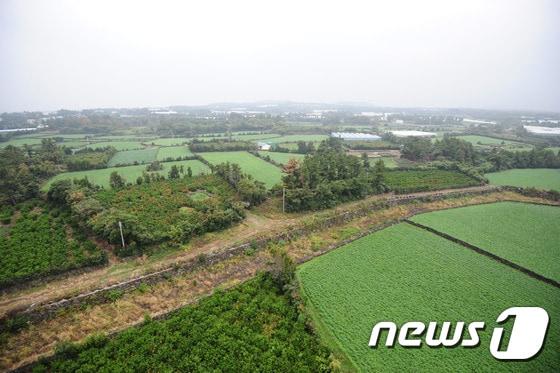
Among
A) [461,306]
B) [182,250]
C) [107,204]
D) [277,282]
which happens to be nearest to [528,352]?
[461,306]

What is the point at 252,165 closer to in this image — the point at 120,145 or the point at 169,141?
the point at 169,141

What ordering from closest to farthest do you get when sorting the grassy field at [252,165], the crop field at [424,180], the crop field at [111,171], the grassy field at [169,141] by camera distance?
the crop field at [424,180] < the crop field at [111,171] < the grassy field at [252,165] < the grassy field at [169,141]

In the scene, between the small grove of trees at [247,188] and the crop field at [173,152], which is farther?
the crop field at [173,152]

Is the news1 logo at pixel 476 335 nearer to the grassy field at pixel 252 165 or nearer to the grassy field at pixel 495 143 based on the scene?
the grassy field at pixel 252 165

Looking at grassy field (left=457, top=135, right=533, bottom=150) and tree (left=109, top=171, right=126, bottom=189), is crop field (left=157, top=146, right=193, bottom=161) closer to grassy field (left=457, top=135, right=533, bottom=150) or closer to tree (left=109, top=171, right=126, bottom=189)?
tree (left=109, top=171, right=126, bottom=189)

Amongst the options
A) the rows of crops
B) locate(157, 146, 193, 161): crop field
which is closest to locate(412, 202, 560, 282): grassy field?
the rows of crops

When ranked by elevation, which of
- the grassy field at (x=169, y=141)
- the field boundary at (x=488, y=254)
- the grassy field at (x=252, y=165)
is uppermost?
the grassy field at (x=169, y=141)

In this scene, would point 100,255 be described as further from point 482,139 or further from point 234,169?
point 482,139

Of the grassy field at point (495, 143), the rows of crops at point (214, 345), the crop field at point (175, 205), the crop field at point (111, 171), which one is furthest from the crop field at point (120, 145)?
the grassy field at point (495, 143)
